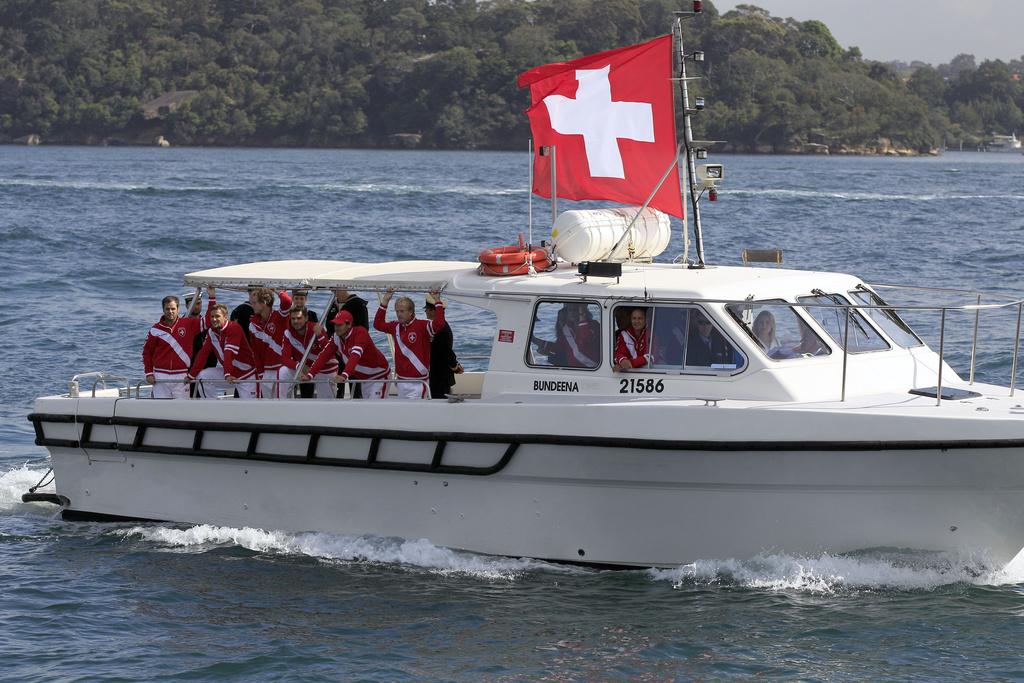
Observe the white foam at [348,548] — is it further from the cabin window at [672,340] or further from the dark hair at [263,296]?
the dark hair at [263,296]

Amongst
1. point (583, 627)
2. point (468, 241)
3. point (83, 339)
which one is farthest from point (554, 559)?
point (468, 241)

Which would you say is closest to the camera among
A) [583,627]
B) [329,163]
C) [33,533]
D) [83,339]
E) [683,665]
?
[683,665]

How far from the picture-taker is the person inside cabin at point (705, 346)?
34.8 ft

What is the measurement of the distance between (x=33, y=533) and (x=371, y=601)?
384 cm

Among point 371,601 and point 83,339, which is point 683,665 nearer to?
point 371,601

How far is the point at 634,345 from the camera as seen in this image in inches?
425

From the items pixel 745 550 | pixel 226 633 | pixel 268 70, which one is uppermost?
pixel 268 70

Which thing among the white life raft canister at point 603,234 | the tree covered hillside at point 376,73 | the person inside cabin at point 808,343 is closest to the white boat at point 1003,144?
the tree covered hillside at point 376,73

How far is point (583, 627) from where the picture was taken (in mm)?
10070

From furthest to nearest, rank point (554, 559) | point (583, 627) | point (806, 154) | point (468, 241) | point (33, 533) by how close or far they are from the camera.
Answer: point (806, 154) < point (468, 241) < point (33, 533) < point (554, 559) < point (583, 627)

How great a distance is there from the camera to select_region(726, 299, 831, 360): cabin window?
34.8 ft

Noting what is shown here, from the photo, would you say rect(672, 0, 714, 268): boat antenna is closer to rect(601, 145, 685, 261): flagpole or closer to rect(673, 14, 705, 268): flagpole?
rect(673, 14, 705, 268): flagpole

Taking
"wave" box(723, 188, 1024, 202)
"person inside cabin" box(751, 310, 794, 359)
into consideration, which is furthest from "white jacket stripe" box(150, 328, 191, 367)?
"wave" box(723, 188, 1024, 202)

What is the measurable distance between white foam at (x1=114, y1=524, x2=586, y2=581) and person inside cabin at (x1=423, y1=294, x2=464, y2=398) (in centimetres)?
125
